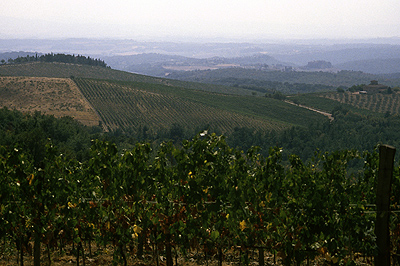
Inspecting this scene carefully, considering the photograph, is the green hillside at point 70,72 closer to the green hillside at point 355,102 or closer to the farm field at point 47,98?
the farm field at point 47,98

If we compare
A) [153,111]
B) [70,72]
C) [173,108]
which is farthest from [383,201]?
[70,72]

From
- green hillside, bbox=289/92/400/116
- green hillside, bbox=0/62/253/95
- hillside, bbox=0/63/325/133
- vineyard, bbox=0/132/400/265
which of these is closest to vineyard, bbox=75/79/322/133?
hillside, bbox=0/63/325/133

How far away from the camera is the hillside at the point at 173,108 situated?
8300 cm

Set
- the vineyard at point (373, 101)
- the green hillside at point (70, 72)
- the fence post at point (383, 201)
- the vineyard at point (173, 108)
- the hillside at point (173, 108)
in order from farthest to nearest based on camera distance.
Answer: the green hillside at point (70, 72)
the vineyard at point (373, 101)
the vineyard at point (173, 108)
the hillside at point (173, 108)
the fence post at point (383, 201)

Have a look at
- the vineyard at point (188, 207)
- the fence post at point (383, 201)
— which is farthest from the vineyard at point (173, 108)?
the fence post at point (383, 201)

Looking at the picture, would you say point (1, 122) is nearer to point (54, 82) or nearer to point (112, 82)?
point (54, 82)

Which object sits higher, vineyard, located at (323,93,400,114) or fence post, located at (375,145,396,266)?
fence post, located at (375,145,396,266)

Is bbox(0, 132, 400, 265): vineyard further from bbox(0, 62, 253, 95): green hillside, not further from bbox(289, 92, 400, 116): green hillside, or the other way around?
bbox(0, 62, 253, 95): green hillside

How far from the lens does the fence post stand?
480 cm

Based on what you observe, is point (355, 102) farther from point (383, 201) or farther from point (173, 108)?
point (383, 201)

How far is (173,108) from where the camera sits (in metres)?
92.1

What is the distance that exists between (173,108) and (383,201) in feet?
288

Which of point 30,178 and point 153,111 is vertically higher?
point 30,178

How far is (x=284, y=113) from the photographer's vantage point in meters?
95.6
